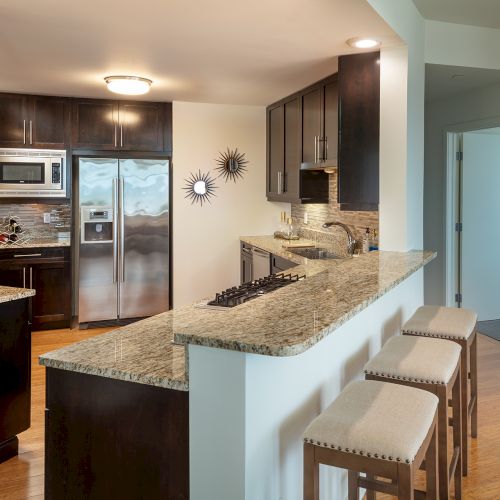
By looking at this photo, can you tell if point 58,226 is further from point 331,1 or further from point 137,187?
point 331,1

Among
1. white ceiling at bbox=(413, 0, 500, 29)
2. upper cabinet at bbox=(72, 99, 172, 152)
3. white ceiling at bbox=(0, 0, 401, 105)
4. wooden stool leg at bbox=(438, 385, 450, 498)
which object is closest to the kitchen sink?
white ceiling at bbox=(0, 0, 401, 105)

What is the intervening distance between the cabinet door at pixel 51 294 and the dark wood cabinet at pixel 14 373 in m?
2.69

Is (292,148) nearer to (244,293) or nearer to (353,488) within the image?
(244,293)

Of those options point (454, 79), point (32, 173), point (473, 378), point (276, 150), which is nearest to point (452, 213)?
point (454, 79)

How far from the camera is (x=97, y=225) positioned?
558 cm

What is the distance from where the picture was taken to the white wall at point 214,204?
5.97m

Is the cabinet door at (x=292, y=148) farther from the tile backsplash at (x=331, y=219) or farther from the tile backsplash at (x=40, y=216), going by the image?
the tile backsplash at (x=40, y=216)

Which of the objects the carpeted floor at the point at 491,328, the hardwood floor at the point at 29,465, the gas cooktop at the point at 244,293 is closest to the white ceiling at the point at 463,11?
the gas cooktop at the point at 244,293

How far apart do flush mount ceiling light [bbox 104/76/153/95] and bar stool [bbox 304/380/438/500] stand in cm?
363

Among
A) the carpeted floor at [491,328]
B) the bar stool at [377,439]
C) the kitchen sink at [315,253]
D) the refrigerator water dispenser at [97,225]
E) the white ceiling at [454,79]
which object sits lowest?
the carpeted floor at [491,328]

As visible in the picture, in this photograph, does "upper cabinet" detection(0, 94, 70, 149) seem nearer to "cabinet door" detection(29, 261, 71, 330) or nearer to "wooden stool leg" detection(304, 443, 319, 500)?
"cabinet door" detection(29, 261, 71, 330)

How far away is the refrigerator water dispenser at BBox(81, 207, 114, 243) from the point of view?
18.1ft

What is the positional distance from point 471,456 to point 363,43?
2597 mm

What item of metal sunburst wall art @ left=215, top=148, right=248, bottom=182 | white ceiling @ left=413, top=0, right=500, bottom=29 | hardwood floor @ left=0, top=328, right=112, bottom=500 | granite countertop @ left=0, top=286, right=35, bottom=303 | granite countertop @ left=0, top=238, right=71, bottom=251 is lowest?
hardwood floor @ left=0, top=328, right=112, bottom=500
